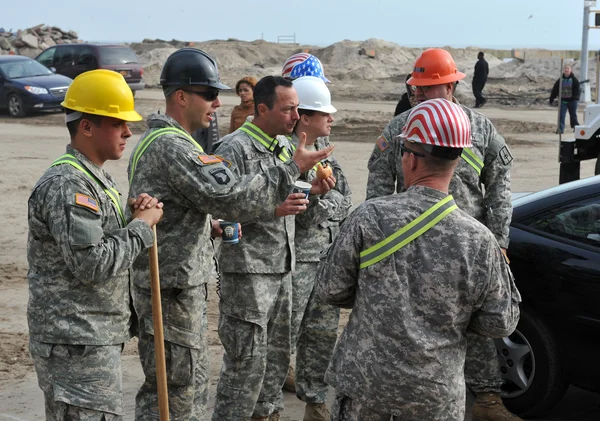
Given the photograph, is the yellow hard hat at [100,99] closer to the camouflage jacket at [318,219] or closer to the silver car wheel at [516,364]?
the camouflage jacket at [318,219]

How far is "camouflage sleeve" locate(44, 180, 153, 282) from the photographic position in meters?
3.89

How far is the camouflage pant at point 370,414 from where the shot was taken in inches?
146

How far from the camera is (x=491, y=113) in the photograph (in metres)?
27.8

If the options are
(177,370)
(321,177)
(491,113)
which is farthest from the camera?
(491,113)

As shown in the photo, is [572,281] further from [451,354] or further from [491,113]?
[491,113]

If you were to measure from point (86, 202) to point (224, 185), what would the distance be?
0.90m

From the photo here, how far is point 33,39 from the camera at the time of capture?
53.0m

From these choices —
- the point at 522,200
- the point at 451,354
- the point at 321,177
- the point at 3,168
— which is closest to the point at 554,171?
the point at 3,168

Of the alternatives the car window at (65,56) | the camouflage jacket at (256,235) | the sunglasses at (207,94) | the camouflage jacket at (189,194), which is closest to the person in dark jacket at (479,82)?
the car window at (65,56)

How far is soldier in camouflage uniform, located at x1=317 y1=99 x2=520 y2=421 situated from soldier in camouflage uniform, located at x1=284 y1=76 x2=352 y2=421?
2185mm

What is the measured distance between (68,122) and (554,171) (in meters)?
13.8

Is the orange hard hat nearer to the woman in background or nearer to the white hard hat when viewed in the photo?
the white hard hat

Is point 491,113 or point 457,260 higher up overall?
point 457,260

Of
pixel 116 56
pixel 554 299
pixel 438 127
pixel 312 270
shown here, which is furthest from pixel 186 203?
pixel 116 56
